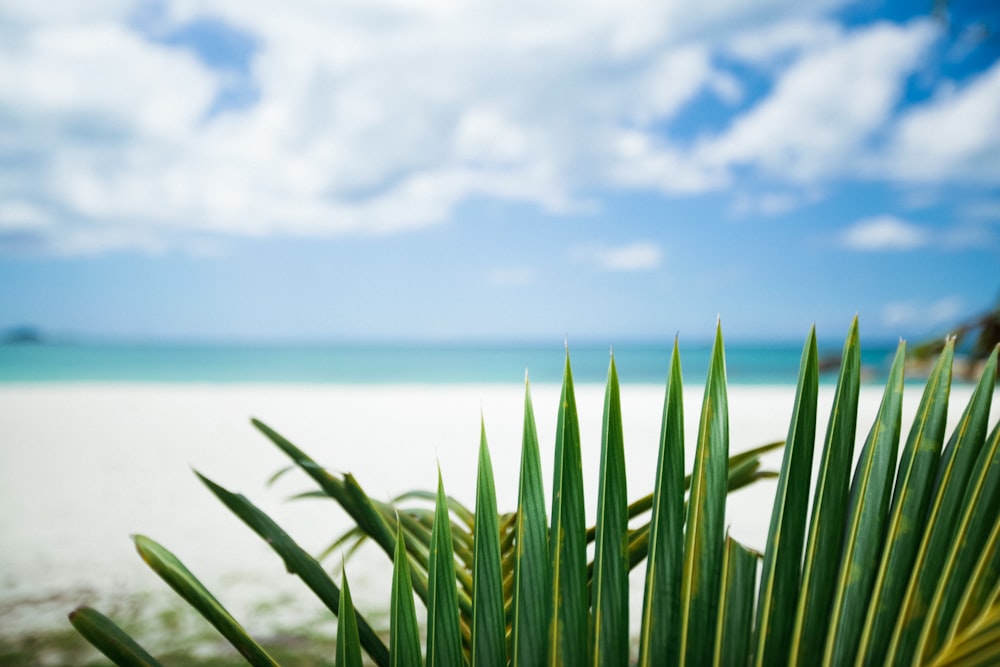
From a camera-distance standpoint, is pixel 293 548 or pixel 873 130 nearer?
pixel 293 548

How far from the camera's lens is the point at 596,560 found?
1.11ft

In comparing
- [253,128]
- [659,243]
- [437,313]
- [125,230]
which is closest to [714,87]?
[659,243]

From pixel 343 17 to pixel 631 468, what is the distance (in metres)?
44.0

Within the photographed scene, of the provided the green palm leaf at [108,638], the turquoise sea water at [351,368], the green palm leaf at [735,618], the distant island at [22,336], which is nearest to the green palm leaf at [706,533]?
the green palm leaf at [735,618]

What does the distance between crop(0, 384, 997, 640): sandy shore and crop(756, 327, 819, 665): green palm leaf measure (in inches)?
8.4

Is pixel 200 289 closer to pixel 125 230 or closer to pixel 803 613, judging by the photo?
pixel 125 230

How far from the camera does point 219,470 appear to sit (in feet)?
13.7

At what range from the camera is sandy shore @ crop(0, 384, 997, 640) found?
7.84 ft

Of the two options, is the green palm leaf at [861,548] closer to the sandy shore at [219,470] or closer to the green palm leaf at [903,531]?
the green palm leaf at [903,531]

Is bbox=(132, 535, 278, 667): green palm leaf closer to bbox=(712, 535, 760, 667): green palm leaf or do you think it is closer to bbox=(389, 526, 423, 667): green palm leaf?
bbox=(389, 526, 423, 667): green palm leaf

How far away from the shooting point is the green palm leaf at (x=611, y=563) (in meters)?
0.33

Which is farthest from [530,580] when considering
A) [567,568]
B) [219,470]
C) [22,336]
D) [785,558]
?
[22,336]

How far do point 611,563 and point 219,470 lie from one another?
428 centimetres

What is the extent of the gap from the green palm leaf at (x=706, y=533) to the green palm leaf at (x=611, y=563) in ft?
0.10
